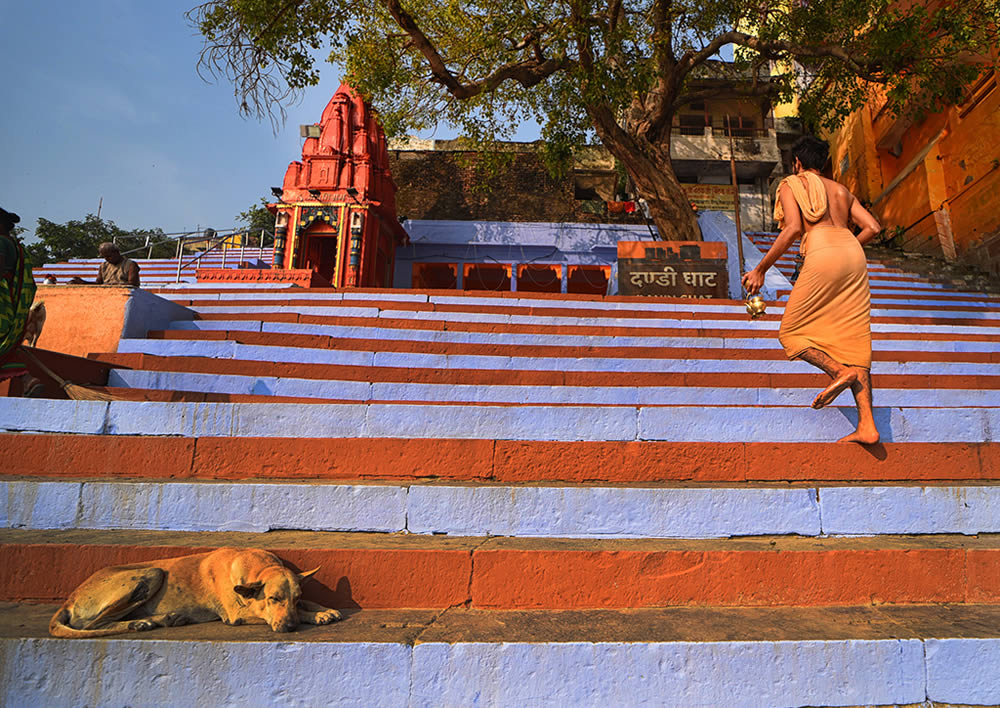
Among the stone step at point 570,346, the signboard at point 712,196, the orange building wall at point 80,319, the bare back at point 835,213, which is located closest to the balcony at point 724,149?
the signboard at point 712,196

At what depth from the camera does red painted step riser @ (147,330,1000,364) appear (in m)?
5.28

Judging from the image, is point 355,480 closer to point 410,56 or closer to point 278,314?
point 278,314

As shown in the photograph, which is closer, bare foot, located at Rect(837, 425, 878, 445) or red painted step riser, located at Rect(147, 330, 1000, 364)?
bare foot, located at Rect(837, 425, 878, 445)

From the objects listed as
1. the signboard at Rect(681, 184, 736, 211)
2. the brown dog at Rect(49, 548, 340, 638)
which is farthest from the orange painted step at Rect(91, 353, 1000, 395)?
the signboard at Rect(681, 184, 736, 211)

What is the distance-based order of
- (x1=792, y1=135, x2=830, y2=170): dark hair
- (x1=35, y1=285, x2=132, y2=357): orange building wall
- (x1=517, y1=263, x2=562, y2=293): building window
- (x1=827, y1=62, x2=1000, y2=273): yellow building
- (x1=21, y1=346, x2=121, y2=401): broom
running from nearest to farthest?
(x1=792, y1=135, x2=830, y2=170): dark hair
(x1=21, y1=346, x2=121, y2=401): broom
(x1=35, y1=285, x2=132, y2=357): orange building wall
(x1=827, y1=62, x2=1000, y2=273): yellow building
(x1=517, y1=263, x2=562, y2=293): building window

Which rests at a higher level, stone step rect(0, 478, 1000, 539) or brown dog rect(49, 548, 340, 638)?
stone step rect(0, 478, 1000, 539)

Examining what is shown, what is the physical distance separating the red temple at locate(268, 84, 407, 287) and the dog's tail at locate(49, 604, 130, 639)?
11107mm

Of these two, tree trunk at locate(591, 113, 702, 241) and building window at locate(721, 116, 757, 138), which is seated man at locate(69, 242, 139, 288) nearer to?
tree trunk at locate(591, 113, 702, 241)

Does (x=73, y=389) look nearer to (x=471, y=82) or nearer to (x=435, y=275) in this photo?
(x=471, y=82)

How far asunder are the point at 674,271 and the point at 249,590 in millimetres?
7176

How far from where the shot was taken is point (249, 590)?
1990 mm

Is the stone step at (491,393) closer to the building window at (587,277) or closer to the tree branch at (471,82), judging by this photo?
the tree branch at (471,82)

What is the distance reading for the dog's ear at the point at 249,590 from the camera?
78.0 inches

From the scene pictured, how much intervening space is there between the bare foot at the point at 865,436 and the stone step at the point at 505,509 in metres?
0.34
